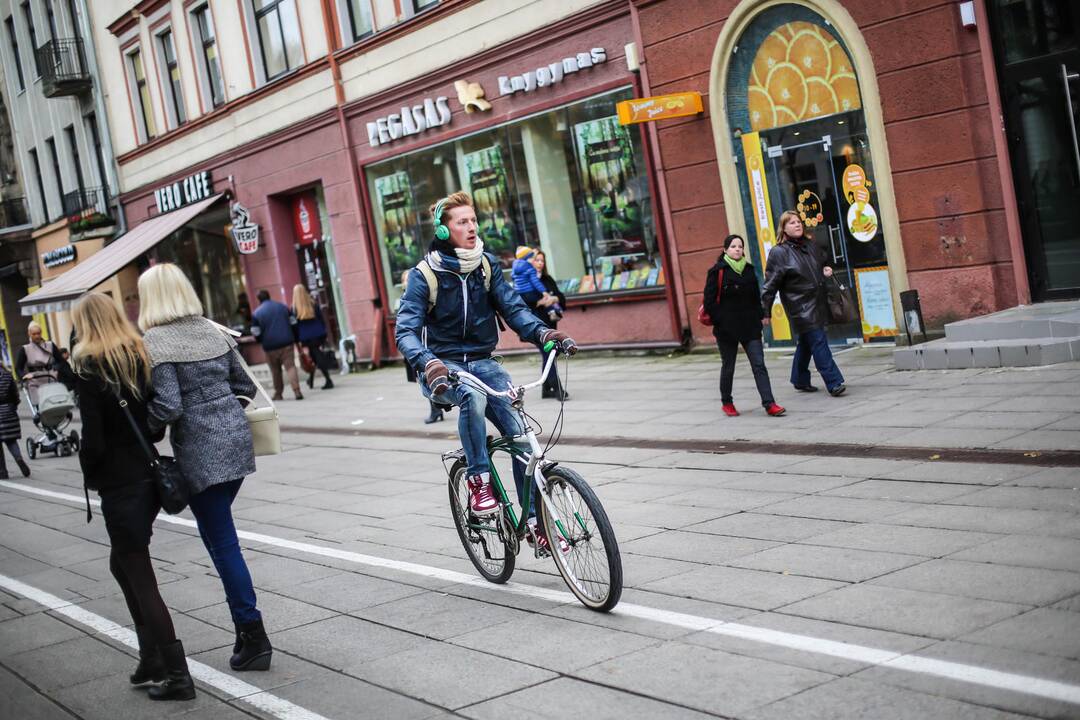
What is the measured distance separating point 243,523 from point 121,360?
14.9 feet

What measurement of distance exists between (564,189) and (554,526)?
506 inches

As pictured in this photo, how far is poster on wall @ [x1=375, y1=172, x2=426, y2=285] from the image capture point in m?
21.8

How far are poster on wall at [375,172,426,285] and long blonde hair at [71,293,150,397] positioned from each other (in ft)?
53.1

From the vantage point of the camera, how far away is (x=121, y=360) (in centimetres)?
534

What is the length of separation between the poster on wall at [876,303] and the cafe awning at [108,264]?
16.5 metres

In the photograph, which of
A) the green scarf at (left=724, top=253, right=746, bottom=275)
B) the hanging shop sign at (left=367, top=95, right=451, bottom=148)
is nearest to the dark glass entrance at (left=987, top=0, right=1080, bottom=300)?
the green scarf at (left=724, top=253, right=746, bottom=275)

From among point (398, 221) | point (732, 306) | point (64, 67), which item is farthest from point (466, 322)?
point (64, 67)

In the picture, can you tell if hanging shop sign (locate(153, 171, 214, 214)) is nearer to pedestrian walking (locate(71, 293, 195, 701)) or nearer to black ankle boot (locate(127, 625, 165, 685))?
pedestrian walking (locate(71, 293, 195, 701))

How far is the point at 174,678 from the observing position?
5352 millimetres

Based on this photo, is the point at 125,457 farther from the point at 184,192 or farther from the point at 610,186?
the point at 184,192

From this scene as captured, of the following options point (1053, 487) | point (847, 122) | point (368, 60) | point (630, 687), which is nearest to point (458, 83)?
point (368, 60)

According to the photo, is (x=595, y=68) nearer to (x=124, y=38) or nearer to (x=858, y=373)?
(x=858, y=373)

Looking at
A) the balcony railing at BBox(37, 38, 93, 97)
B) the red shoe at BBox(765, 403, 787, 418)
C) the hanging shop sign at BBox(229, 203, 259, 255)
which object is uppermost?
the balcony railing at BBox(37, 38, 93, 97)

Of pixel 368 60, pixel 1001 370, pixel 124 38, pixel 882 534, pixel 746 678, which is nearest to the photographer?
pixel 746 678
